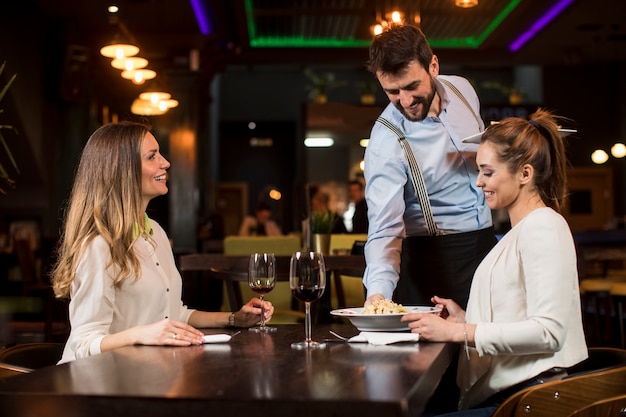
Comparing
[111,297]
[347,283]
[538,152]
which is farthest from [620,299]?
[111,297]

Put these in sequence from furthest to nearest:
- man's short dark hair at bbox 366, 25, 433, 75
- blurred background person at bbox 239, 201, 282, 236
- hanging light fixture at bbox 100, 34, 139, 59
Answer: blurred background person at bbox 239, 201, 282, 236 < hanging light fixture at bbox 100, 34, 139, 59 < man's short dark hair at bbox 366, 25, 433, 75

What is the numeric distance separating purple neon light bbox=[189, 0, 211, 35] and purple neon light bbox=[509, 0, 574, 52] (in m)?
4.31

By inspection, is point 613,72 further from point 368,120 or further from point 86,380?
point 86,380

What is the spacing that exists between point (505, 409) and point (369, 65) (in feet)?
4.34

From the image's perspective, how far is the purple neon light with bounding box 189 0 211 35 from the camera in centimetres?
980

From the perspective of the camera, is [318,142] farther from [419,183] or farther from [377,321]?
[377,321]

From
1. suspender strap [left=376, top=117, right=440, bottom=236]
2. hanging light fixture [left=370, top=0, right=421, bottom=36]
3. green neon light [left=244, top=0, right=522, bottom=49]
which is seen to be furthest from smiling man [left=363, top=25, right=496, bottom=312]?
green neon light [left=244, top=0, right=522, bottom=49]

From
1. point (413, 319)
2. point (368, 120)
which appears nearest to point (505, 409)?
point (413, 319)

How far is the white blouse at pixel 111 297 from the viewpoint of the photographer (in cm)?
213

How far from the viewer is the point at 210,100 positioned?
12.3 m

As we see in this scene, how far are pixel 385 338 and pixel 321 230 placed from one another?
3.40m

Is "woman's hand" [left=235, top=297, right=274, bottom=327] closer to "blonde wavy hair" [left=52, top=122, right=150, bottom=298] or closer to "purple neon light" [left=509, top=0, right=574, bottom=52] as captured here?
"blonde wavy hair" [left=52, top=122, right=150, bottom=298]

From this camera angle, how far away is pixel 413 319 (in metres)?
2.00

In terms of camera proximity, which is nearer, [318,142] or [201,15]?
[201,15]
